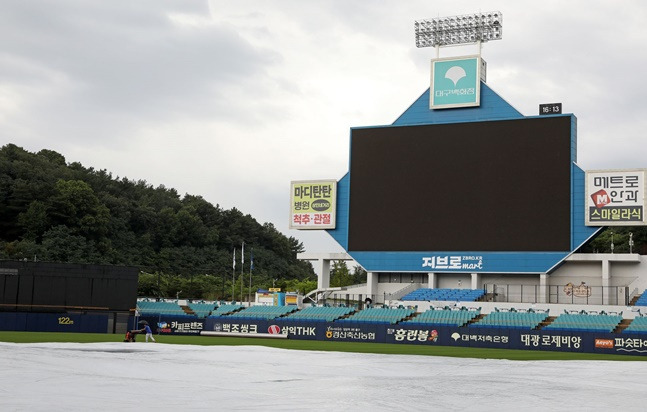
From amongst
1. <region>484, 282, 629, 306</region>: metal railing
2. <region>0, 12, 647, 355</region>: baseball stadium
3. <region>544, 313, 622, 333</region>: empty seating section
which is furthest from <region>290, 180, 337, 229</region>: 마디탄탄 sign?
<region>544, 313, 622, 333</region>: empty seating section

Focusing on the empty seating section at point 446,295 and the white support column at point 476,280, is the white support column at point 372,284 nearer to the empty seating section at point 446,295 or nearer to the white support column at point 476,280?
the empty seating section at point 446,295

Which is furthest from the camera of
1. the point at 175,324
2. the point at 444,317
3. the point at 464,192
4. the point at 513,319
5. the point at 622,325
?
the point at 464,192

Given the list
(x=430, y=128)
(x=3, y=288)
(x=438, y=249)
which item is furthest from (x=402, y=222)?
(x=3, y=288)

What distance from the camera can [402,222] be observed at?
61.8m

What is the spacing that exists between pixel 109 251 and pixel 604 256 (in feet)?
241

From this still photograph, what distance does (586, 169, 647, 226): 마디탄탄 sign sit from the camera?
55.9 metres

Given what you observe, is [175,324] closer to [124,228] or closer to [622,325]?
[622,325]

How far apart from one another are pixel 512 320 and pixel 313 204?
22.0m

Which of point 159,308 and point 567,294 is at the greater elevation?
point 567,294

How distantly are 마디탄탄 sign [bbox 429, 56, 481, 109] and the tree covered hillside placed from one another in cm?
4196

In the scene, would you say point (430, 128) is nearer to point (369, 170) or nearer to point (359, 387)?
point (369, 170)

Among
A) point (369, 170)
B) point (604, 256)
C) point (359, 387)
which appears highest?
point (369, 170)

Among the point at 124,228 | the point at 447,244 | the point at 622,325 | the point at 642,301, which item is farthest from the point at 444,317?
the point at 124,228

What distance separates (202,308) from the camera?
2571 inches
